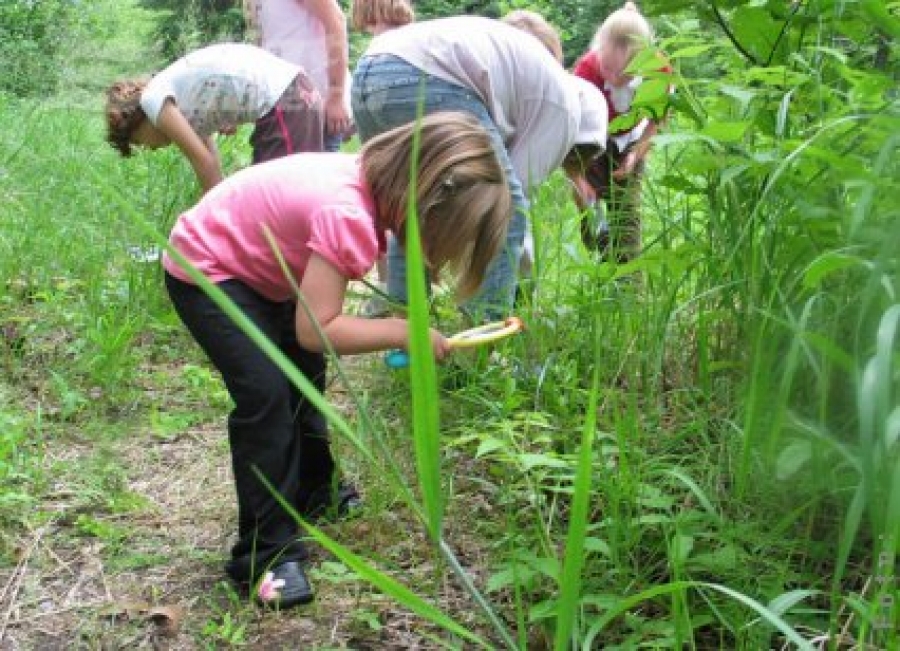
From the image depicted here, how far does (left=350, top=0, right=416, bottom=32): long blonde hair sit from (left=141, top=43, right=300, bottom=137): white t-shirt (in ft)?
1.86

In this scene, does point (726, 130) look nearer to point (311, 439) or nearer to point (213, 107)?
point (311, 439)

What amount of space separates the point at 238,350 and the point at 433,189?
0.52 m

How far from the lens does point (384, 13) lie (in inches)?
154

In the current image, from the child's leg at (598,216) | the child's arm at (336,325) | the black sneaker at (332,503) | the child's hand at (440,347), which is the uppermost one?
the child's arm at (336,325)

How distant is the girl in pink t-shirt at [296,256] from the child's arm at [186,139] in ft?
4.45

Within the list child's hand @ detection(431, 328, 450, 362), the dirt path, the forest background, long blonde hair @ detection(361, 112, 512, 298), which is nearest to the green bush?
the forest background

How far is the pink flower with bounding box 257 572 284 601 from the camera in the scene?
1.81 metres

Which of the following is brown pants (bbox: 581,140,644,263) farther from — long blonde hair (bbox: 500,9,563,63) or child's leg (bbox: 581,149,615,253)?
long blonde hair (bbox: 500,9,563,63)

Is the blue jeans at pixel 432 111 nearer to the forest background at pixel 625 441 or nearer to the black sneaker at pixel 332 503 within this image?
the forest background at pixel 625 441

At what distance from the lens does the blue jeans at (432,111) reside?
8.32ft

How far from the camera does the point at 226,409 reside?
9.07 feet

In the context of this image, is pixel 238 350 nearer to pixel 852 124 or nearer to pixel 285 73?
pixel 852 124

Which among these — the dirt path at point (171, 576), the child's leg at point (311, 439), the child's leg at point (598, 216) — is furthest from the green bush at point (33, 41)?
the child's leg at point (311, 439)

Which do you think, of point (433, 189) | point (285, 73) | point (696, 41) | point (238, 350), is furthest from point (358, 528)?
point (285, 73)
